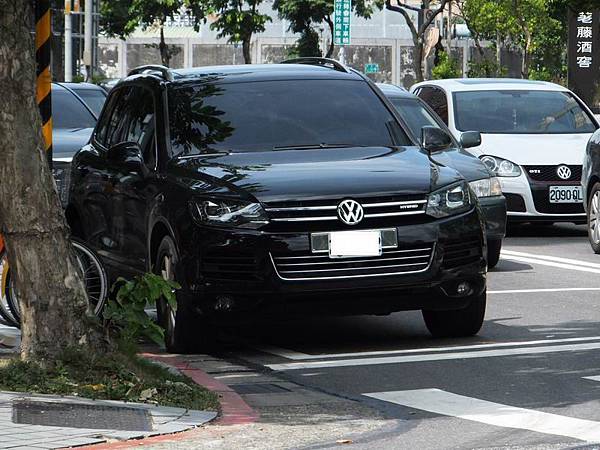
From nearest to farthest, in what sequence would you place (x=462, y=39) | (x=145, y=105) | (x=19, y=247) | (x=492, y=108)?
(x=19, y=247) → (x=145, y=105) → (x=492, y=108) → (x=462, y=39)

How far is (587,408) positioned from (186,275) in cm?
272

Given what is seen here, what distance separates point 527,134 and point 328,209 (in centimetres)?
983

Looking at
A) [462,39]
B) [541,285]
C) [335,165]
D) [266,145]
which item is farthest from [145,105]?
[462,39]

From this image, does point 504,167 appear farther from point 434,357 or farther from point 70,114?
point 434,357

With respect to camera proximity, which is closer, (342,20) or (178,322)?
(178,322)

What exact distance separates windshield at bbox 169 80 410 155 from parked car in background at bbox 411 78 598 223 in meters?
7.11

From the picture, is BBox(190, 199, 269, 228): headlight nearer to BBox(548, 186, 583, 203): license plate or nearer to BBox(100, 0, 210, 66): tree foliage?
BBox(548, 186, 583, 203): license plate

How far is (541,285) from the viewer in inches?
549

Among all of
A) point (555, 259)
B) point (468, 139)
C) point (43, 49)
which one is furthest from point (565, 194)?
point (43, 49)

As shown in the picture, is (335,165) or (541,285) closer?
(335,165)

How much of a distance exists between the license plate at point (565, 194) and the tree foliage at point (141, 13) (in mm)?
43239

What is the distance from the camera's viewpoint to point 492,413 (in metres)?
7.94

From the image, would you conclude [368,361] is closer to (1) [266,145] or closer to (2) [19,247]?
(1) [266,145]

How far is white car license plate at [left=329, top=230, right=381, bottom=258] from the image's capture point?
9.59 metres
